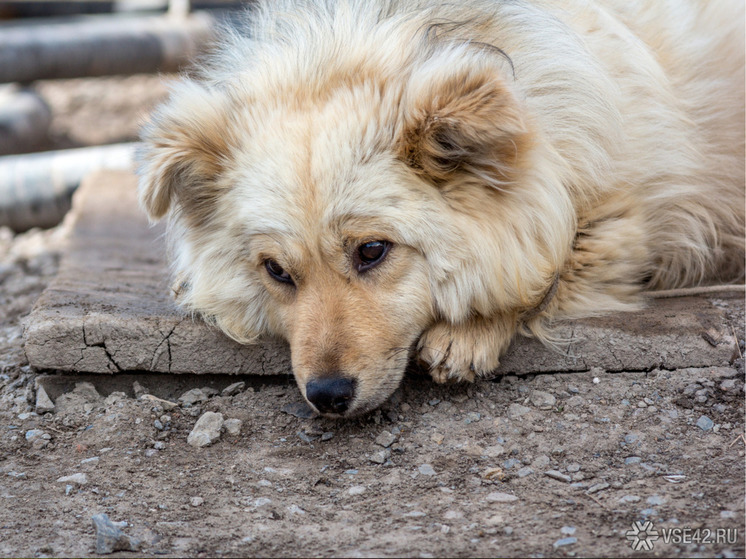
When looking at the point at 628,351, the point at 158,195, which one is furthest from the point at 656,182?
the point at 158,195

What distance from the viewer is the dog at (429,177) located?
294 cm

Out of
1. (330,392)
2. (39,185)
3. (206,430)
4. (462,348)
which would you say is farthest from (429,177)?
(39,185)

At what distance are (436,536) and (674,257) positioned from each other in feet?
6.54

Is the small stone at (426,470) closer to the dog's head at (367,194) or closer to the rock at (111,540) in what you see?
the dog's head at (367,194)

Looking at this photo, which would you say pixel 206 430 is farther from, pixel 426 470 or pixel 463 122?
pixel 463 122

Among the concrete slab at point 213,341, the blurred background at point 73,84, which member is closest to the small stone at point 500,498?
the concrete slab at point 213,341

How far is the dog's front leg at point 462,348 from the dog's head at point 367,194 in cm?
6

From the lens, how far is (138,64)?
8359 millimetres

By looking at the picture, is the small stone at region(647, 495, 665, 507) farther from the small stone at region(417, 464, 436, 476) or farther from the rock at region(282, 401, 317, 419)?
the rock at region(282, 401, 317, 419)

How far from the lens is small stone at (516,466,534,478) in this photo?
279 centimetres

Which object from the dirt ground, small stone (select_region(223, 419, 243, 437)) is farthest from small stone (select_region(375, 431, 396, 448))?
small stone (select_region(223, 419, 243, 437))

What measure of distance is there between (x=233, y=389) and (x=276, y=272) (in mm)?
609

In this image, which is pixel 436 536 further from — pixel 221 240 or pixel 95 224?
pixel 95 224

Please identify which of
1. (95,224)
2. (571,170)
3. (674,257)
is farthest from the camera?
(95,224)
